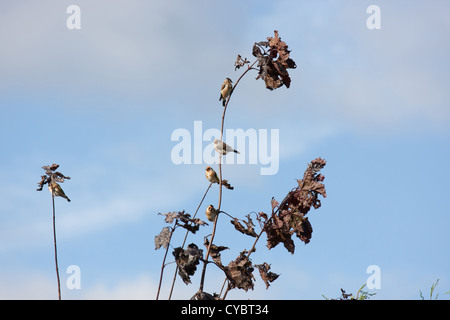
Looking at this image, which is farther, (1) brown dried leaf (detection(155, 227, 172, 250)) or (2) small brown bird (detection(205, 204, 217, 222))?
(2) small brown bird (detection(205, 204, 217, 222))

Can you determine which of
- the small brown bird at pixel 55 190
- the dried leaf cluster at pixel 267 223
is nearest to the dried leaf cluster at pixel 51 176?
the small brown bird at pixel 55 190

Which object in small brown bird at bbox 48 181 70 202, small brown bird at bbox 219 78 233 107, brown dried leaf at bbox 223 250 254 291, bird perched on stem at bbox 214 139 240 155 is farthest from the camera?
small brown bird at bbox 48 181 70 202

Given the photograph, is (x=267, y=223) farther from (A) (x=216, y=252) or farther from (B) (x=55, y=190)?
(B) (x=55, y=190)

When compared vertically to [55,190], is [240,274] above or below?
below

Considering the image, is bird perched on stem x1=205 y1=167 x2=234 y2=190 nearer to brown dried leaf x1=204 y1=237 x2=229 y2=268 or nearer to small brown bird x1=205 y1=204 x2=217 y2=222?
small brown bird x1=205 y1=204 x2=217 y2=222

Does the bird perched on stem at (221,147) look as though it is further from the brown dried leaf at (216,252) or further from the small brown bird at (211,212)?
the brown dried leaf at (216,252)

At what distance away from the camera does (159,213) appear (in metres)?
4.48

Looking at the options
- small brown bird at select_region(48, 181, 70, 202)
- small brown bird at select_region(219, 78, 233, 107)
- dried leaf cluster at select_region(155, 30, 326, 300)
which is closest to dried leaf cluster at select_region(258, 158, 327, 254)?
dried leaf cluster at select_region(155, 30, 326, 300)

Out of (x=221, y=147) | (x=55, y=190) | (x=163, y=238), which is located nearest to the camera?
(x=163, y=238)

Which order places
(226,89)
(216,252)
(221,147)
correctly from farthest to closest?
(226,89)
(221,147)
(216,252)

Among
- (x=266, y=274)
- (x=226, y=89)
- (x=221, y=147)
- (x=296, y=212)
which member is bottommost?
(x=266, y=274)

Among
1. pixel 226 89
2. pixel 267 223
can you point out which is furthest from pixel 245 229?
pixel 226 89

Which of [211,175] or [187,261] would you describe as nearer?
[187,261]
